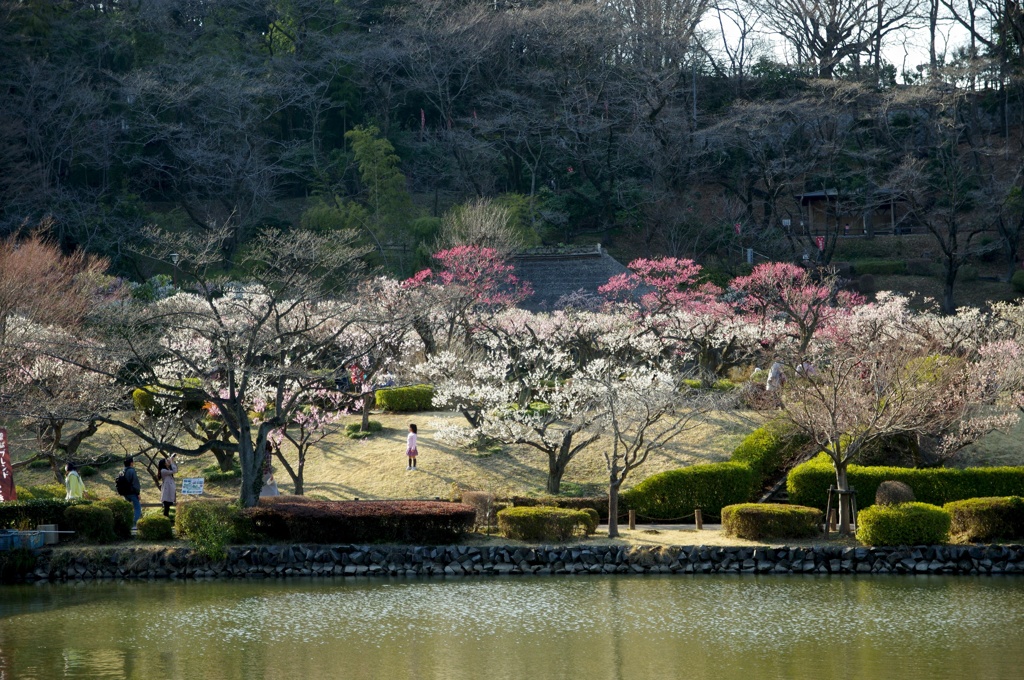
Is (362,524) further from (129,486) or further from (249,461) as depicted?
(129,486)

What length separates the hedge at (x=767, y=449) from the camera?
24.3m

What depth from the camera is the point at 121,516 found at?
833 inches

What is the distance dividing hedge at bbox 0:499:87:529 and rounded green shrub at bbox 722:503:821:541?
1247 centimetres

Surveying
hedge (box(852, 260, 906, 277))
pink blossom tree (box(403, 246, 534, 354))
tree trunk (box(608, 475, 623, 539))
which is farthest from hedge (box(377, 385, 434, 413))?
hedge (box(852, 260, 906, 277))

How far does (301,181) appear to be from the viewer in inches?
2272

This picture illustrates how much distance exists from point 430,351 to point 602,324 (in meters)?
5.17

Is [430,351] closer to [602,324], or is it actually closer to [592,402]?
[602,324]

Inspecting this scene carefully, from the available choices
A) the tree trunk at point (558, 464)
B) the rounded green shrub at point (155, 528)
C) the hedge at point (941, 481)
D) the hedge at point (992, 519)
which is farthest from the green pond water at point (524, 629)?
the tree trunk at point (558, 464)

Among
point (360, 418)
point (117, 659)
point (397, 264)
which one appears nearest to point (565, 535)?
point (117, 659)

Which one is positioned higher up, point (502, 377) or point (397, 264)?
point (397, 264)

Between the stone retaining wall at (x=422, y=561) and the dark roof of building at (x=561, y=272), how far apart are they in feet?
67.9

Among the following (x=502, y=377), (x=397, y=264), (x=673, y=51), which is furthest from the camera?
(x=673, y=51)

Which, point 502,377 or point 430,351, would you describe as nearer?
point 502,377

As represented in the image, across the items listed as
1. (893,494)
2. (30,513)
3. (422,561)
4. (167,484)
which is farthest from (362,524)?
(893,494)
